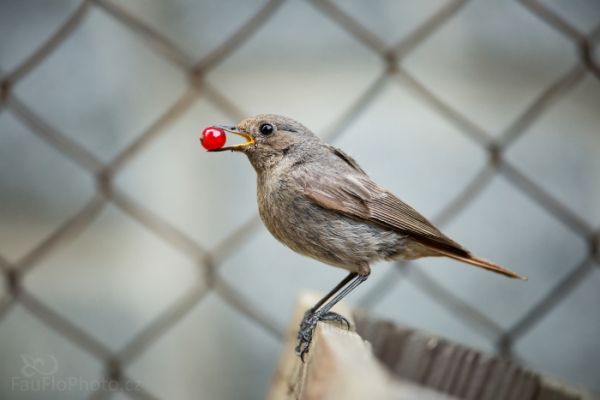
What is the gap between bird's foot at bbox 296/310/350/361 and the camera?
1.38m

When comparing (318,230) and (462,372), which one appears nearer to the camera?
(462,372)

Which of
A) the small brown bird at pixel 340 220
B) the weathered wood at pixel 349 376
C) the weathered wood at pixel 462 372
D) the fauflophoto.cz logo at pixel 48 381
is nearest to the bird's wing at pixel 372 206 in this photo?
the small brown bird at pixel 340 220

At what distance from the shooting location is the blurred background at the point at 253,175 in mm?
2309

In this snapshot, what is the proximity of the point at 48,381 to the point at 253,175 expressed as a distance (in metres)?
0.88

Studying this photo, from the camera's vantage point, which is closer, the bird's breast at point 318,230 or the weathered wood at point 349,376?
the weathered wood at point 349,376

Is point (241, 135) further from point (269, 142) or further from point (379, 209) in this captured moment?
point (379, 209)

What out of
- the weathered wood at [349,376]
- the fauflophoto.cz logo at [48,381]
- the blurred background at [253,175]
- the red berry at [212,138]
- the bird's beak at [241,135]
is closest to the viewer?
the weathered wood at [349,376]

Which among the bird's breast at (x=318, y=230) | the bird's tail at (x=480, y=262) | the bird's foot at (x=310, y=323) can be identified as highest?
the bird's tail at (x=480, y=262)

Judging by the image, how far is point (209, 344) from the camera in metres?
2.45

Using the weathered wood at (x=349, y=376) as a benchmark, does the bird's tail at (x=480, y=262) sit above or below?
above

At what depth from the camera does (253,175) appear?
7.98 ft

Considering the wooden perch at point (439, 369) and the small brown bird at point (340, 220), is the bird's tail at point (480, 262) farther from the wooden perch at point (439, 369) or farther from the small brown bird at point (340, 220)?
the wooden perch at point (439, 369)

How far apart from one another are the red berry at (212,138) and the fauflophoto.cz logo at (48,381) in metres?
0.90

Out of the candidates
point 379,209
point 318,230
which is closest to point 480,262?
point 379,209
